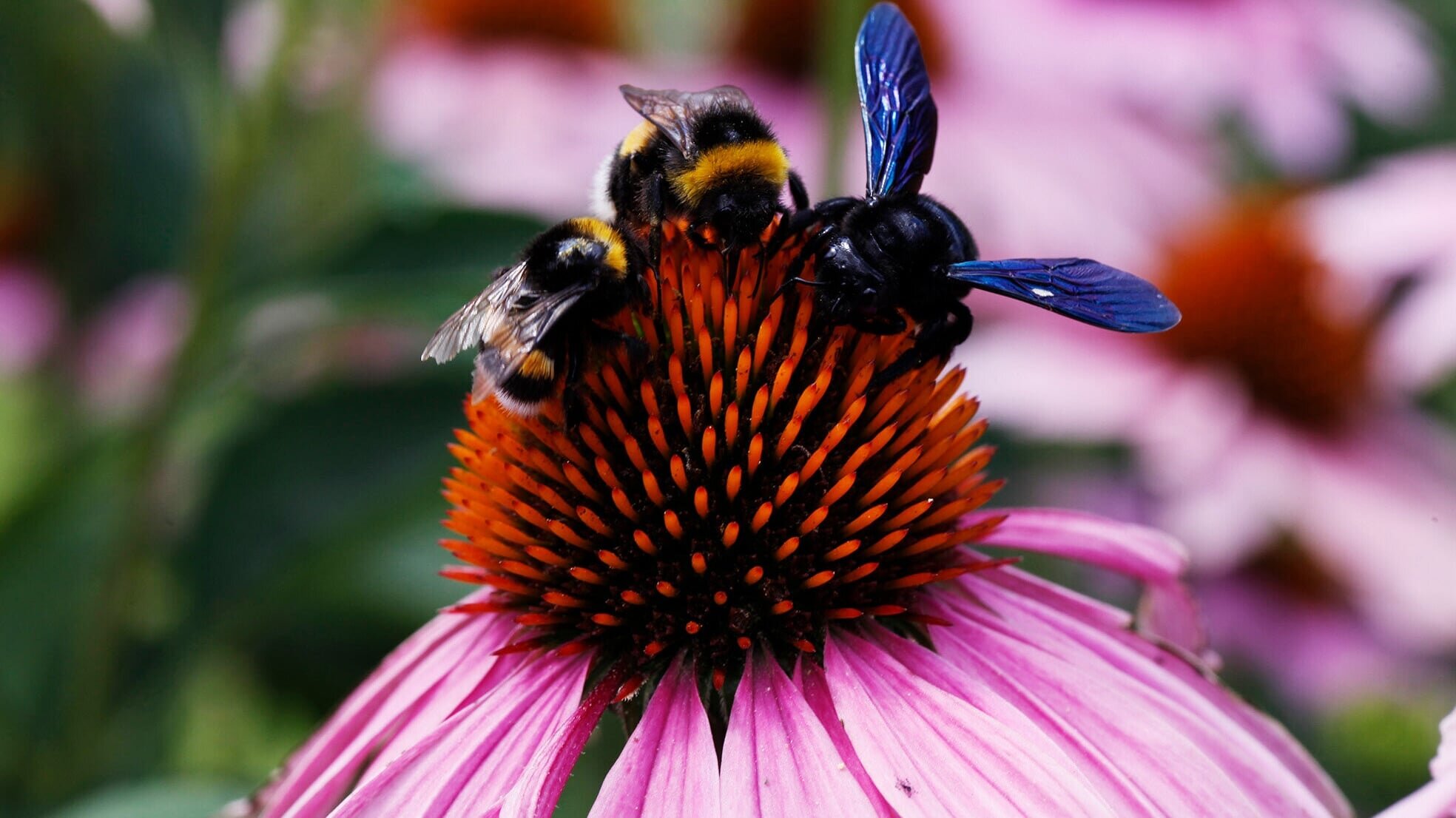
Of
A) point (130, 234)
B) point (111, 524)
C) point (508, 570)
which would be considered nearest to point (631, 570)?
point (508, 570)

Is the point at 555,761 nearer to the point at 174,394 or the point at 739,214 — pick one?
the point at 739,214

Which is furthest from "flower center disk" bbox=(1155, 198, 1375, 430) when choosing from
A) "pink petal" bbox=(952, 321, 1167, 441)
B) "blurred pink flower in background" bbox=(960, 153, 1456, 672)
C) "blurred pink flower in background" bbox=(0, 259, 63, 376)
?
"blurred pink flower in background" bbox=(0, 259, 63, 376)

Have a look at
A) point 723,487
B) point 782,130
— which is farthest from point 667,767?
point 782,130

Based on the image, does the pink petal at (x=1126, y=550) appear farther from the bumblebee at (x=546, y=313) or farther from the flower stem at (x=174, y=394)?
the flower stem at (x=174, y=394)

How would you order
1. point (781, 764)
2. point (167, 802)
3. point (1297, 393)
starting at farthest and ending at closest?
1. point (1297, 393)
2. point (167, 802)
3. point (781, 764)

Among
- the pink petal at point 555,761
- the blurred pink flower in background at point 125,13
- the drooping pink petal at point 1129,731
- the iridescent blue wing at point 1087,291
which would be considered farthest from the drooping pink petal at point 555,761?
the blurred pink flower in background at point 125,13

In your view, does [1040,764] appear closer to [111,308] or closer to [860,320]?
[860,320]

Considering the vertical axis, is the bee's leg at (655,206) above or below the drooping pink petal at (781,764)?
above
